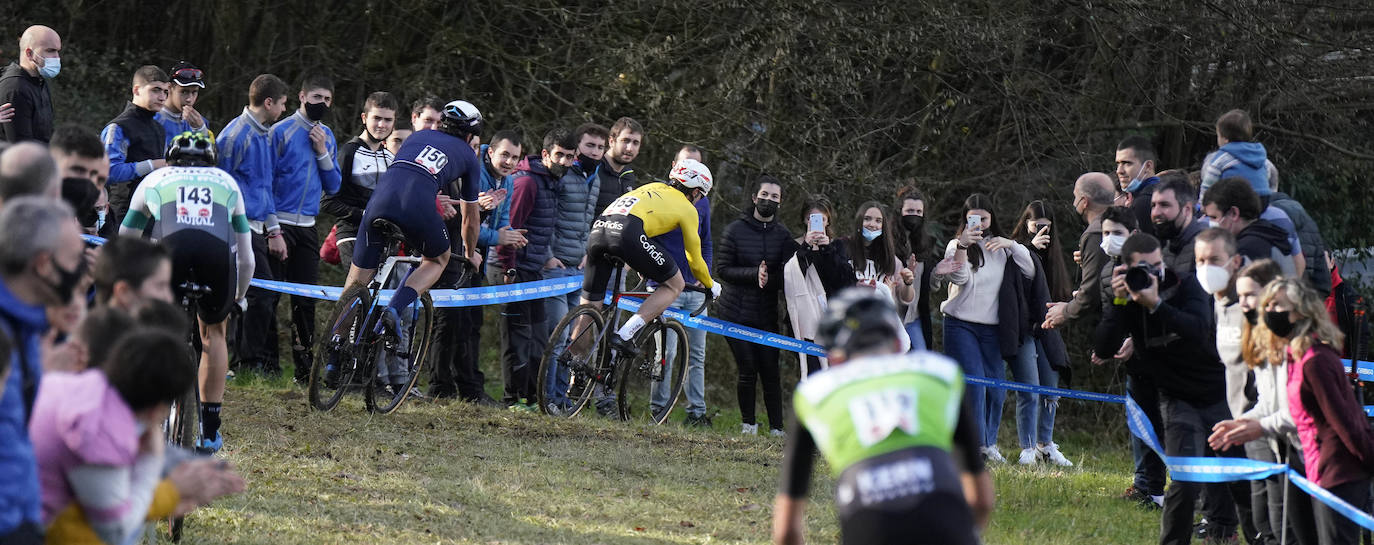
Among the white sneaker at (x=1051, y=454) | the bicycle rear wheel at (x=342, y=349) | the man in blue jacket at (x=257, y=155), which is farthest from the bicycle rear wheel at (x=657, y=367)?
the white sneaker at (x=1051, y=454)

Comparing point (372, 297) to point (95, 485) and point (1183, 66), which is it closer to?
point (95, 485)

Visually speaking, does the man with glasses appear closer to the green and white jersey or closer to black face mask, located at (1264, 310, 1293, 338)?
the green and white jersey

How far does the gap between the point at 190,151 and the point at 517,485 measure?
7.54 ft

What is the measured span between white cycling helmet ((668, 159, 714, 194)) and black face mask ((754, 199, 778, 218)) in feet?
2.10

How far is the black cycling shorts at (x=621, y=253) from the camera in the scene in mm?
9797

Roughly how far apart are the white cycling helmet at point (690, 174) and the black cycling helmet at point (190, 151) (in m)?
3.73

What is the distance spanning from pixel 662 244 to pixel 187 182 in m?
3.77

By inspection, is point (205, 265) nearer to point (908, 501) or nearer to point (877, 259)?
point (908, 501)

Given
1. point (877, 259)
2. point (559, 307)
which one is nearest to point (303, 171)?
point (559, 307)

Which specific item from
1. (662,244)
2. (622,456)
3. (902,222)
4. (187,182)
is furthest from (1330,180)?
(187,182)

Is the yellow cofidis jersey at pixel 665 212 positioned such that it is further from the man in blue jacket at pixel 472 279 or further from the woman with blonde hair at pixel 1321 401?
the woman with blonde hair at pixel 1321 401

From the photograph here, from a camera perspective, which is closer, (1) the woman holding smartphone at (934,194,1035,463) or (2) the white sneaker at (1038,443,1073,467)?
(1) the woman holding smartphone at (934,194,1035,463)

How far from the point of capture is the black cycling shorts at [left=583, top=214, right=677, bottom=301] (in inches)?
386

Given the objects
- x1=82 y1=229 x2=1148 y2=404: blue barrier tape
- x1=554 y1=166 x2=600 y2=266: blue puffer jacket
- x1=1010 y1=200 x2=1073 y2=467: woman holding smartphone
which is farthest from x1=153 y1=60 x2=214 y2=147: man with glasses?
x1=1010 y1=200 x2=1073 y2=467: woman holding smartphone
